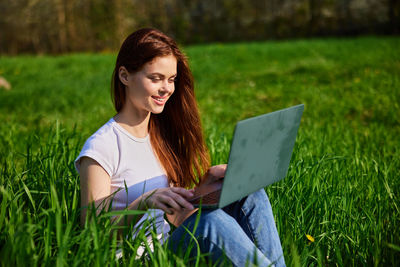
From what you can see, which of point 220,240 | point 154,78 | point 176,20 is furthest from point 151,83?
point 176,20

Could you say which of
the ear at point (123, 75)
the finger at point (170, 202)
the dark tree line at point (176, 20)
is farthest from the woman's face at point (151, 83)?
the dark tree line at point (176, 20)

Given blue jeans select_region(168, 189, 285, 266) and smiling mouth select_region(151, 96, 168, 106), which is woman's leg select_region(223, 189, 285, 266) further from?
smiling mouth select_region(151, 96, 168, 106)

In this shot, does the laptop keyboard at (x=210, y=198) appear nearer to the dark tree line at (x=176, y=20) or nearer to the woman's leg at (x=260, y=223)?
the woman's leg at (x=260, y=223)

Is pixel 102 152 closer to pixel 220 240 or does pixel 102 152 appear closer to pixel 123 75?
pixel 123 75

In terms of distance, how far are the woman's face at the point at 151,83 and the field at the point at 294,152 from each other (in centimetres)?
45

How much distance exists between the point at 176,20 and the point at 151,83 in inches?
580

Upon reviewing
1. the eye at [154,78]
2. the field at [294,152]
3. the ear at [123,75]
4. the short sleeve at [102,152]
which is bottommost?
the field at [294,152]

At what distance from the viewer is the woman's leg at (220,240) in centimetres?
139

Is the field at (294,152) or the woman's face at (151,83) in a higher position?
the woman's face at (151,83)

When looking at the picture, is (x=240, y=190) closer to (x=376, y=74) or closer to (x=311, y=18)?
(x=376, y=74)

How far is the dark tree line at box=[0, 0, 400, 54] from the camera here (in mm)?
13898

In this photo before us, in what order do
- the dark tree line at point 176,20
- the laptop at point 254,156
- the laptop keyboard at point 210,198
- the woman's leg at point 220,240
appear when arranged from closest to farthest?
the laptop at point 254,156, the woman's leg at point 220,240, the laptop keyboard at point 210,198, the dark tree line at point 176,20

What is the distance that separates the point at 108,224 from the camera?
1.49 meters

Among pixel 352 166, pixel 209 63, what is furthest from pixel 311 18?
pixel 352 166
